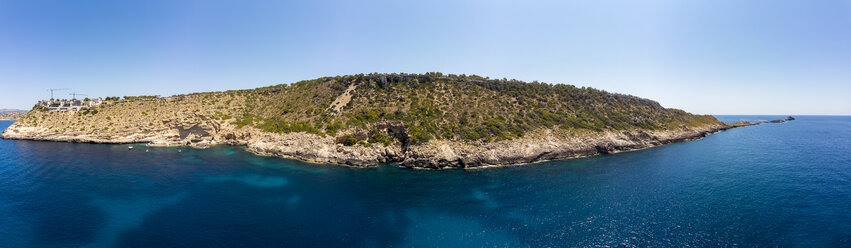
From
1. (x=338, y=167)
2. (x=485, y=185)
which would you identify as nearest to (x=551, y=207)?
(x=485, y=185)

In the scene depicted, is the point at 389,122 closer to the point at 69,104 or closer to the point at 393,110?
the point at 393,110

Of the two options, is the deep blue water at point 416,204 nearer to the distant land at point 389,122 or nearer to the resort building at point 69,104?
the distant land at point 389,122

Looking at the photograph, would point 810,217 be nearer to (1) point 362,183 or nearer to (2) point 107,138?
(1) point 362,183

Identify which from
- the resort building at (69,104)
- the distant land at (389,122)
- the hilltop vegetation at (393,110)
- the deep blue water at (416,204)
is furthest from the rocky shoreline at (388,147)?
the resort building at (69,104)

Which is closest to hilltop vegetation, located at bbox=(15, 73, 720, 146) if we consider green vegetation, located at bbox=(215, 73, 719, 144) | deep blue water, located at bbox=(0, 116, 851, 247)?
green vegetation, located at bbox=(215, 73, 719, 144)

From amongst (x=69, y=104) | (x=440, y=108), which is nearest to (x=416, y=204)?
(x=440, y=108)

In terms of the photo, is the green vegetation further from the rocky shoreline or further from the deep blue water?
the deep blue water
